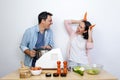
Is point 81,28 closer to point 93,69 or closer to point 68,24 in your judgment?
point 68,24

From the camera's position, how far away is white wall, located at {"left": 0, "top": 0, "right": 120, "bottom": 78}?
3.09 metres

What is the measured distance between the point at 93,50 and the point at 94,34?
0.80 ft

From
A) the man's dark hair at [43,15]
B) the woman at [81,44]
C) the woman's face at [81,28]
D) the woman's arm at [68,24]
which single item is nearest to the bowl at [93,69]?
the woman at [81,44]

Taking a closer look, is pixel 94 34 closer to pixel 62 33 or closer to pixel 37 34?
pixel 62 33

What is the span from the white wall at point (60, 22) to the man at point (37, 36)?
0.24 metres

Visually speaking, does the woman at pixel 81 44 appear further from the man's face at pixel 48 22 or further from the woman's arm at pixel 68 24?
the man's face at pixel 48 22

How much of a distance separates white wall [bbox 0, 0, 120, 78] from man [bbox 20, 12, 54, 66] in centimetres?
24

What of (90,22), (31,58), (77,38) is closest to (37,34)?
(31,58)

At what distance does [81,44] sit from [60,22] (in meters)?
0.49

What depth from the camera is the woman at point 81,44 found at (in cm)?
286

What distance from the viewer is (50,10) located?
3.10 meters

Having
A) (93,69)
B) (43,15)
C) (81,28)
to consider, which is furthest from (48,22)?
(93,69)

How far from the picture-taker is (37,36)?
2.89 metres

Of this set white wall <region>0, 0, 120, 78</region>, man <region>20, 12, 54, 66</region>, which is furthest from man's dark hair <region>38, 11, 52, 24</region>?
white wall <region>0, 0, 120, 78</region>
